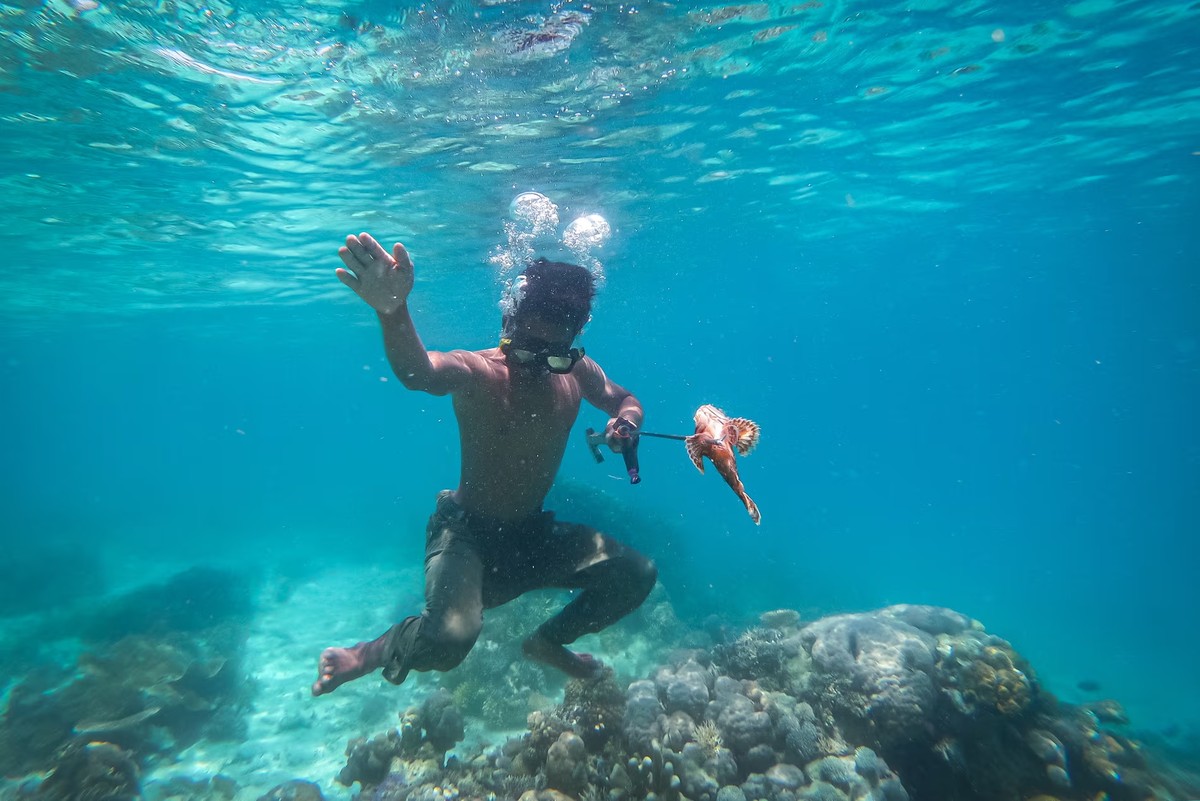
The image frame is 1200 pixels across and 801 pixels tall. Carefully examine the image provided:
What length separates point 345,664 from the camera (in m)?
4.39

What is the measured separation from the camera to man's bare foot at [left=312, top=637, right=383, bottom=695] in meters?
4.27

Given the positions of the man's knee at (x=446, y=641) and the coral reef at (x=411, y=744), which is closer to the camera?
the man's knee at (x=446, y=641)

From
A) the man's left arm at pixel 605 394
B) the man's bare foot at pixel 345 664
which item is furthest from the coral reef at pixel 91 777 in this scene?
the man's left arm at pixel 605 394

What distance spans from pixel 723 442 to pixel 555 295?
6.54ft

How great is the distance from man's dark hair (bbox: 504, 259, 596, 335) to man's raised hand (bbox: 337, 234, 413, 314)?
98cm

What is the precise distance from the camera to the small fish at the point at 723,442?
105 inches

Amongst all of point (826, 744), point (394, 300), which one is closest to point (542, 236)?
point (394, 300)

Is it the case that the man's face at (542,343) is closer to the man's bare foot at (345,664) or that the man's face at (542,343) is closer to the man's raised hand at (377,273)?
the man's raised hand at (377,273)

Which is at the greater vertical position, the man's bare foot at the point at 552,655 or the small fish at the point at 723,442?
the small fish at the point at 723,442

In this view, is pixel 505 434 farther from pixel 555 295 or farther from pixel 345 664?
pixel 345 664

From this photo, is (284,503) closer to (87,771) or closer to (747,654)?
(87,771)

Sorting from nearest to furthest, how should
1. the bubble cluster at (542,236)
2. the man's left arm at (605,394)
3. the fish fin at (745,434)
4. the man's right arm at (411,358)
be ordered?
the fish fin at (745,434)
the man's right arm at (411,358)
the man's left arm at (605,394)
the bubble cluster at (542,236)

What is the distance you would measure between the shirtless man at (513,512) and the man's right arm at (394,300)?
0.02 metres

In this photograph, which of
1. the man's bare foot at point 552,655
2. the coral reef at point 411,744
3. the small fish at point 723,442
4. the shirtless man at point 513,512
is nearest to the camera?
the small fish at point 723,442
